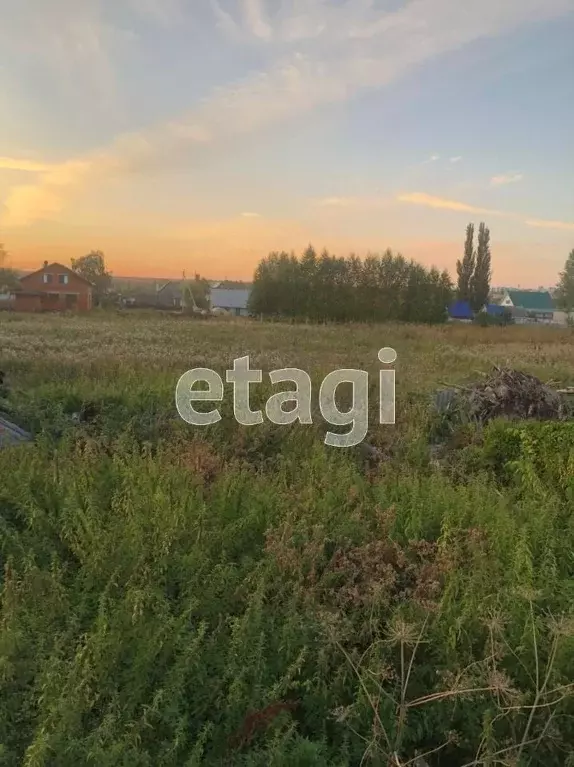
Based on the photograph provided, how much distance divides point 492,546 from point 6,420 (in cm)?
584

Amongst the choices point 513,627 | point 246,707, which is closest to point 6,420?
→ point 246,707

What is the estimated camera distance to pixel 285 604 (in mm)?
3432

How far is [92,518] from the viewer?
13.6ft

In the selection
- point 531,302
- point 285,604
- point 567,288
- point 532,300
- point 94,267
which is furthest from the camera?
point 532,300

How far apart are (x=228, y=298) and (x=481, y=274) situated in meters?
27.7

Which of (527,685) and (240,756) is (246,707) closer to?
(240,756)

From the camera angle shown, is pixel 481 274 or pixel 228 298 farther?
pixel 228 298

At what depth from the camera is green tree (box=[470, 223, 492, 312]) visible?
191ft

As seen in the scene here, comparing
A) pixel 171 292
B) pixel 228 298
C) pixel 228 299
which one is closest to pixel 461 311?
pixel 228 299

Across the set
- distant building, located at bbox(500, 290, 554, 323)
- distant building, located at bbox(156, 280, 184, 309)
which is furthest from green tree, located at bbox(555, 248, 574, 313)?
distant building, located at bbox(156, 280, 184, 309)

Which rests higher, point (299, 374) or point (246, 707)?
point (299, 374)

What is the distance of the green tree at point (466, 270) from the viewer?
5856 centimetres

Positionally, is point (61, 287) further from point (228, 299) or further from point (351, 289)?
point (351, 289)

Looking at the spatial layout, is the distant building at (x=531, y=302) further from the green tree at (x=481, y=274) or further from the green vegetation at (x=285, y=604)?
the green vegetation at (x=285, y=604)
